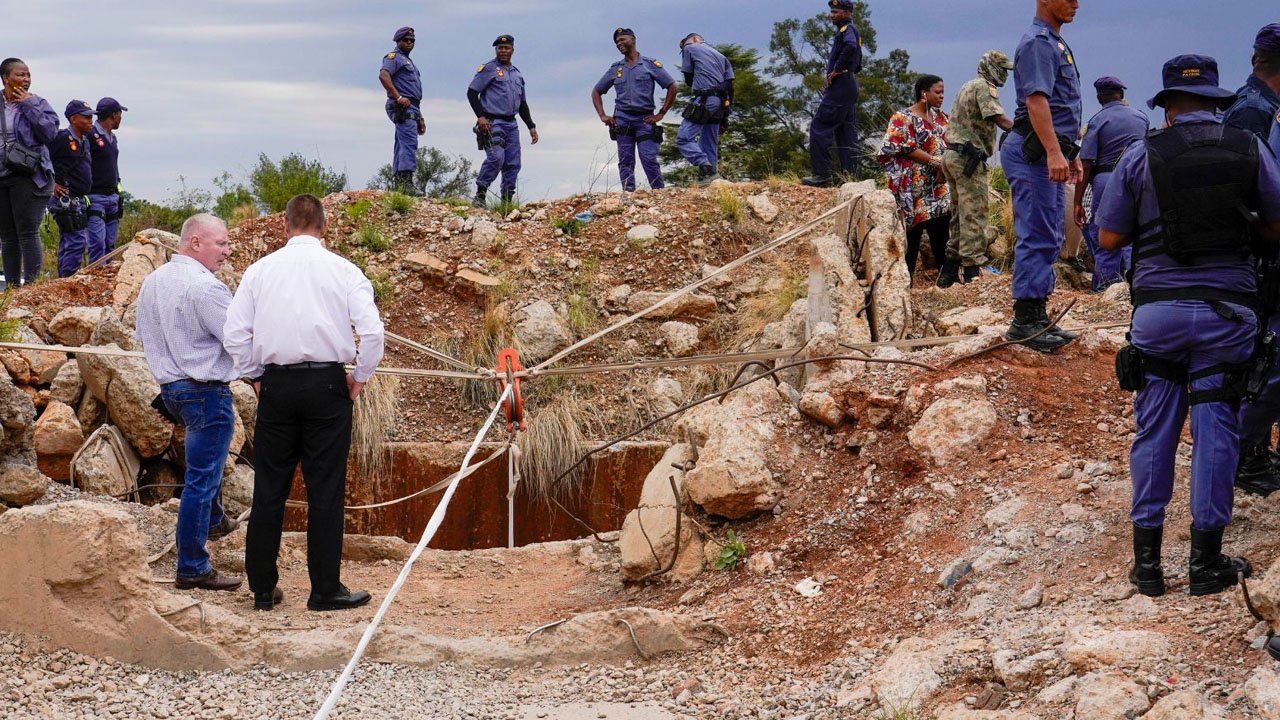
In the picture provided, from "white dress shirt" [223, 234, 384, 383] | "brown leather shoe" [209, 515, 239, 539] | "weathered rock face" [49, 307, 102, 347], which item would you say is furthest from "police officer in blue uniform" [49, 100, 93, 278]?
"white dress shirt" [223, 234, 384, 383]

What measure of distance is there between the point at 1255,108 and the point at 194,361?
4.83 m

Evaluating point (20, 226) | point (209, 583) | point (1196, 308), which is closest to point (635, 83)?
point (20, 226)

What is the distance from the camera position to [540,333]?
986 centimetres

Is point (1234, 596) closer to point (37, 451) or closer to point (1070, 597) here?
point (1070, 597)

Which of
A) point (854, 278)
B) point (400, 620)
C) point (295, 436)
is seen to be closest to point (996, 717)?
point (400, 620)

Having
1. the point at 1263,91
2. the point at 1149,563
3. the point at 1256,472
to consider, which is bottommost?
the point at 1149,563

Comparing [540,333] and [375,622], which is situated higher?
[540,333]

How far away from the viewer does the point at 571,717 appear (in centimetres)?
422

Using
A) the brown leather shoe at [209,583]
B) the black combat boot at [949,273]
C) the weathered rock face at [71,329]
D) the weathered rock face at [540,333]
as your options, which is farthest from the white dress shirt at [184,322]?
the black combat boot at [949,273]

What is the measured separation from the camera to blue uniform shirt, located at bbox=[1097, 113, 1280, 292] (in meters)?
4.00

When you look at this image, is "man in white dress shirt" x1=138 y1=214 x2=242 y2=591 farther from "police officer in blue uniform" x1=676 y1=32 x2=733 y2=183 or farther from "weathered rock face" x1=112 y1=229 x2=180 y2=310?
"police officer in blue uniform" x1=676 y1=32 x2=733 y2=183

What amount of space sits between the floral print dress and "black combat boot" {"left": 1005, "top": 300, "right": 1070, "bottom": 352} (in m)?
2.96

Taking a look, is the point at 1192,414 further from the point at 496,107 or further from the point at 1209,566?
the point at 496,107

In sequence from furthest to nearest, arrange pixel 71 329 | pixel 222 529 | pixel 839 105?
1. pixel 839 105
2. pixel 71 329
3. pixel 222 529
